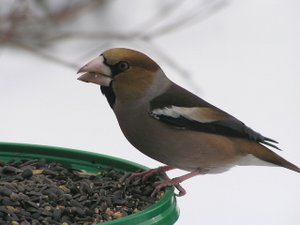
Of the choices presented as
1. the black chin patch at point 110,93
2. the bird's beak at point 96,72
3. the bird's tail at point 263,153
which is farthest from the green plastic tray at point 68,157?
the bird's tail at point 263,153

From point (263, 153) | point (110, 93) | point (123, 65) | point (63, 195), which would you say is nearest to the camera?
point (63, 195)

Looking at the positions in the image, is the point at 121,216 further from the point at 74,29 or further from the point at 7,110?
the point at 7,110

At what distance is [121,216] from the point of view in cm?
350

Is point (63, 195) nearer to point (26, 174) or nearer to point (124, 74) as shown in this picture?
point (26, 174)

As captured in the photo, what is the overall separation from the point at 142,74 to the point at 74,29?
11.6 ft

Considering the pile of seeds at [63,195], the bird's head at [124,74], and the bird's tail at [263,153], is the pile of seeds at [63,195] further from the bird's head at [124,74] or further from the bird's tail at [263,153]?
the bird's tail at [263,153]

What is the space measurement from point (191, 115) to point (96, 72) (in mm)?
526

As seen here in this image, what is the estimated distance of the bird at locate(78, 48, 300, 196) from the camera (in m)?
4.00

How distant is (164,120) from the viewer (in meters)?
4.04

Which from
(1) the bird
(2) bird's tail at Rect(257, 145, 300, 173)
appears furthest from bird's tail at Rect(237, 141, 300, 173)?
(1) the bird

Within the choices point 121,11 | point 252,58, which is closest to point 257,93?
point 252,58

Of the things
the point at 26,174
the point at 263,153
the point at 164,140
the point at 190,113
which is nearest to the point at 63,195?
the point at 26,174

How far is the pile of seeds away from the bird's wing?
322 millimetres

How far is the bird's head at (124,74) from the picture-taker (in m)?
3.84
